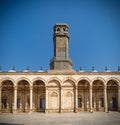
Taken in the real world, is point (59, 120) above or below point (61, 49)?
below

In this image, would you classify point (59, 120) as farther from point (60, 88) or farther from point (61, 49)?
point (61, 49)

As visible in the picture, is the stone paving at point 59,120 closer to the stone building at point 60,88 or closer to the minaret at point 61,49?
the stone building at point 60,88

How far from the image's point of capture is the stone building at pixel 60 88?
41.1 meters

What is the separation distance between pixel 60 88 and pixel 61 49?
7998 mm

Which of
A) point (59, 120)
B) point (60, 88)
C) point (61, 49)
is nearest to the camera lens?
point (59, 120)

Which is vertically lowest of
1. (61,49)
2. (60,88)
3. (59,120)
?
(59,120)

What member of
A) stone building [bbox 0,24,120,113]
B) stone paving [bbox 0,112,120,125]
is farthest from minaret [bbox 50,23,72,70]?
stone paving [bbox 0,112,120,125]

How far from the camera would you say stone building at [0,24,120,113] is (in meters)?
41.1

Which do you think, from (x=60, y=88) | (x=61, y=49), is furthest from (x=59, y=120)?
(x=61, y=49)

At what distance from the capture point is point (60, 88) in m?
41.7

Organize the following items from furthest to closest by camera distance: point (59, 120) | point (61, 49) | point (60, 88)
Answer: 1. point (61, 49)
2. point (60, 88)
3. point (59, 120)

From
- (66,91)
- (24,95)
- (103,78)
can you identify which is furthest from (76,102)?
(24,95)

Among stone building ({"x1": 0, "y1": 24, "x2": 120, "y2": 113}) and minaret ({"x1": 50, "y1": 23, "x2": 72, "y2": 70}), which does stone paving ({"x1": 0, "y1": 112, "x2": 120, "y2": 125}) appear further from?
minaret ({"x1": 50, "y1": 23, "x2": 72, "y2": 70})

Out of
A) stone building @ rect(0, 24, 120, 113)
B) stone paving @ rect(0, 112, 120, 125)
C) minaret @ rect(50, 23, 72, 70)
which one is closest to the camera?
stone paving @ rect(0, 112, 120, 125)
